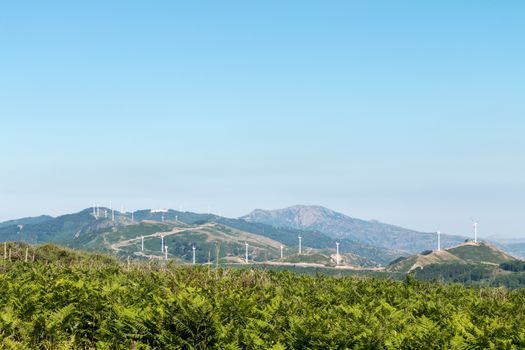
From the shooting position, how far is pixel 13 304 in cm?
2080

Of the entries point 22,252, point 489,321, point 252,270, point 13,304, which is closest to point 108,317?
point 13,304

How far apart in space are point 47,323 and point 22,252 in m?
52.2

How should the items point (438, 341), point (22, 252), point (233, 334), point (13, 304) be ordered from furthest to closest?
point (22, 252), point (13, 304), point (233, 334), point (438, 341)

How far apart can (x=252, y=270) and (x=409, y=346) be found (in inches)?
964

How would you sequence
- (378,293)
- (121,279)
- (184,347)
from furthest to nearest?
(378,293)
(121,279)
(184,347)

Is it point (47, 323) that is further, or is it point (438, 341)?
point (47, 323)

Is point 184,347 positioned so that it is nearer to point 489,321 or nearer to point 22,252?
point 489,321

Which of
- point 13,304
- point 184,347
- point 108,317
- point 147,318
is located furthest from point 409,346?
point 13,304

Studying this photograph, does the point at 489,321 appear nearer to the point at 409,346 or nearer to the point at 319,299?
the point at 409,346

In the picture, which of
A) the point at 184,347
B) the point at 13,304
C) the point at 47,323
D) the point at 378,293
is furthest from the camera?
the point at 378,293

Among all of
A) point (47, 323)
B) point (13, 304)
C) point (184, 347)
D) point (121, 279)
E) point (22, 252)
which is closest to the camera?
point (184, 347)

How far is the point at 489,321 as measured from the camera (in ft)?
59.6

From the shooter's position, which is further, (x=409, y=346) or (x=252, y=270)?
(x=252, y=270)

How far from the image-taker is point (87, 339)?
18594 mm
